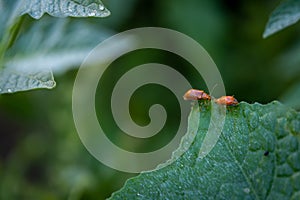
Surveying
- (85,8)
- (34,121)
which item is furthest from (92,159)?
(85,8)

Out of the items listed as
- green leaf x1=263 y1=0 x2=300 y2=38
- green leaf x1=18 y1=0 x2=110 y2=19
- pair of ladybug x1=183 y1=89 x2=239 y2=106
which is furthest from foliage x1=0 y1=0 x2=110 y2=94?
green leaf x1=263 y1=0 x2=300 y2=38

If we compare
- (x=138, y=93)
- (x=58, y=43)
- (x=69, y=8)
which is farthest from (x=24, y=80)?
(x=138, y=93)

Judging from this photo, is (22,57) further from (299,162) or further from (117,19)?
(117,19)

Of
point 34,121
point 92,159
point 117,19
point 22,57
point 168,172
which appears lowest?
point 34,121

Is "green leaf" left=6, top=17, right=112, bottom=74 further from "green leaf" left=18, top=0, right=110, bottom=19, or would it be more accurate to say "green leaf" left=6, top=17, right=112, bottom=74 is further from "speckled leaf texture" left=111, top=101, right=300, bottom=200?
"speckled leaf texture" left=111, top=101, right=300, bottom=200

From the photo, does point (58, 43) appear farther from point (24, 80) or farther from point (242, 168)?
point (242, 168)

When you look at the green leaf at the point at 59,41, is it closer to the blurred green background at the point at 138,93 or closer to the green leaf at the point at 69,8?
the blurred green background at the point at 138,93
